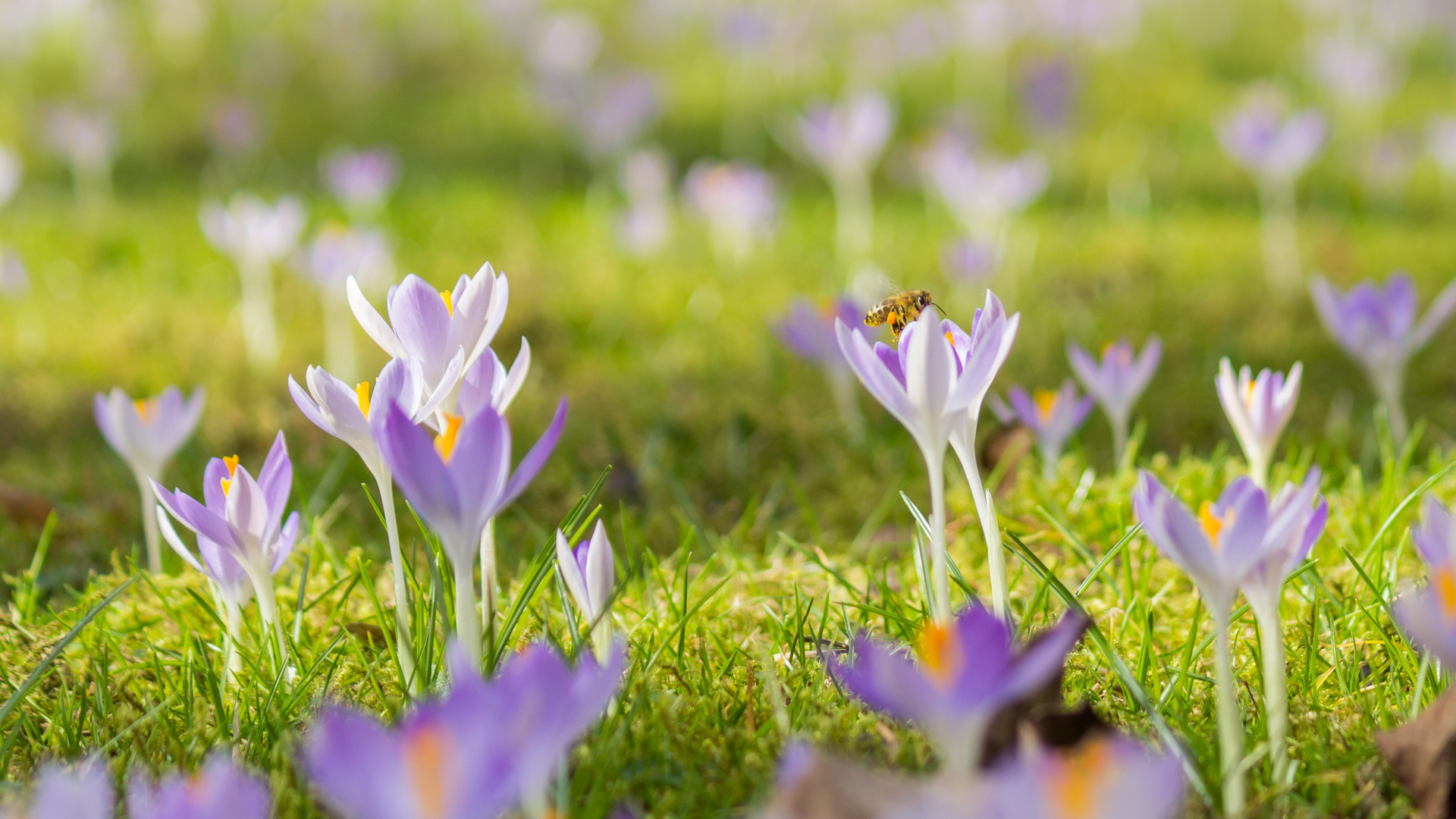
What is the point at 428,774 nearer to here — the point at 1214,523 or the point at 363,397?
the point at 363,397

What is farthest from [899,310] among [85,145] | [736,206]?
[85,145]

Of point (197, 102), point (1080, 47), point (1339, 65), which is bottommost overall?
point (1339, 65)

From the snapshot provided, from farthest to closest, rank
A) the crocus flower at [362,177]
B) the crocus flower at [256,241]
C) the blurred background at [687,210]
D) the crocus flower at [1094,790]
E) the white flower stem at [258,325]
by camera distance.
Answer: the crocus flower at [362,177] → the white flower stem at [258,325] → the crocus flower at [256,241] → the blurred background at [687,210] → the crocus flower at [1094,790]

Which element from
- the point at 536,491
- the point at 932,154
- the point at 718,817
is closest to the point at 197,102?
the point at 932,154

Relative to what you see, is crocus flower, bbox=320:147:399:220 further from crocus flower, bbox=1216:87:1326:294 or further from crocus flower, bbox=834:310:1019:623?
crocus flower, bbox=834:310:1019:623

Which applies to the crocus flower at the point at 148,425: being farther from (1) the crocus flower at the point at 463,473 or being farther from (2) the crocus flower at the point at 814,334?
(2) the crocus flower at the point at 814,334

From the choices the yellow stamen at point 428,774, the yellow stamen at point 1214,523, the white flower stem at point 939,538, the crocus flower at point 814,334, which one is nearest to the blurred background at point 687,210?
the crocus flower at point 814,334

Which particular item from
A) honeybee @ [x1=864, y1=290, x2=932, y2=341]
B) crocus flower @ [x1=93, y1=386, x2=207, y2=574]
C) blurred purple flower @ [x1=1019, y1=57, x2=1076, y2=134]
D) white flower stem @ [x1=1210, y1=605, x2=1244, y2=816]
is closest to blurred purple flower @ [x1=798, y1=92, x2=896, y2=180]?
honeybee @ [x1=864, y1=290, x2=932, y2=341]

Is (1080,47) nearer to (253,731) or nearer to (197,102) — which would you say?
(197,102)
